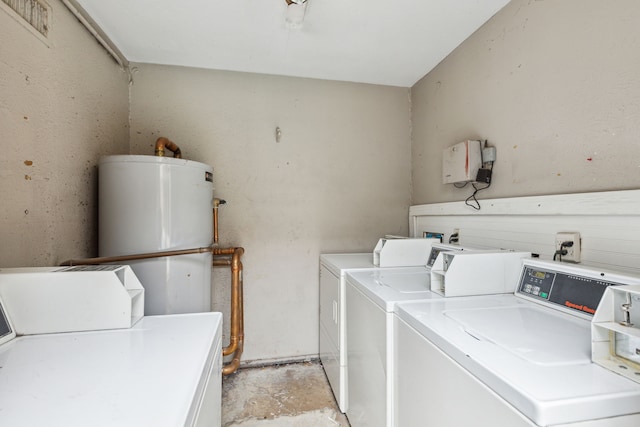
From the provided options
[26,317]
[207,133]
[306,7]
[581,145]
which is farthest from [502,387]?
[207,133]

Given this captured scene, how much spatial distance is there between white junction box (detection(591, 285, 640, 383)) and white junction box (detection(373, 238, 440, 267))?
3.48 ft

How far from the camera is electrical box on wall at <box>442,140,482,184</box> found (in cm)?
157

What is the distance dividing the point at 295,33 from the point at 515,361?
183 centimetres

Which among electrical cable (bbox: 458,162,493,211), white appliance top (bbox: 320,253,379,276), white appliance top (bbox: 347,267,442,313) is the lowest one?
white appliance top (bbox: 347,267,442,313)

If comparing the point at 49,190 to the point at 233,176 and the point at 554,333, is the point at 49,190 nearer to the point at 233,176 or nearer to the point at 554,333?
the point at 233,176

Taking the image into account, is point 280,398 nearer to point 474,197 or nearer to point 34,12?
→ point 474,197

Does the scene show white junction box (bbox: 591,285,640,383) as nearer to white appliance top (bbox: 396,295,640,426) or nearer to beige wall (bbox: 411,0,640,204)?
white appliance top (bbox: 396,295,640,426)

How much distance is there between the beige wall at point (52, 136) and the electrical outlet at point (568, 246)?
212cm

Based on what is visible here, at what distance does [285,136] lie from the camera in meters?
2.17

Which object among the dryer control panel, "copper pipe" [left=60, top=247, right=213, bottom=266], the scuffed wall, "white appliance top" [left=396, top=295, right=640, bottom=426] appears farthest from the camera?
the scuffed wall

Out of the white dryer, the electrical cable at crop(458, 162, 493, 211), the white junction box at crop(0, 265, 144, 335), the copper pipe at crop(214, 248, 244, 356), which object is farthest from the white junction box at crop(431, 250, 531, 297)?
the copper pipe at crop(214, 248, 244, 356)

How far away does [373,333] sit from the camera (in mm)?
1169

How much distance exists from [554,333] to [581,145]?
2.54ft

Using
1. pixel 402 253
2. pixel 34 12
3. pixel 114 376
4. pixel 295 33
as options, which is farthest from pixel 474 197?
pixel 34 12
